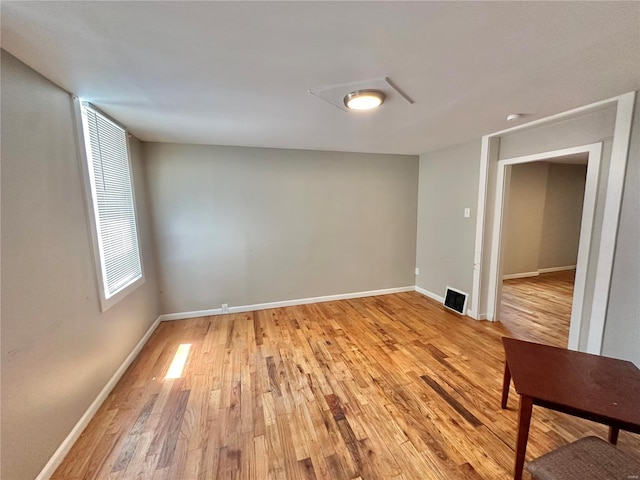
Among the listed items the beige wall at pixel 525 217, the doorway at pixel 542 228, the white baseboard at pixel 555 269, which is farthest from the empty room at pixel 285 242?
the white baseboard at pixel 555 269

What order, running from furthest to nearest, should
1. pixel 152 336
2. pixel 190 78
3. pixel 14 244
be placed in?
pixel 152 336, pixel 190 78, pixel 14 244

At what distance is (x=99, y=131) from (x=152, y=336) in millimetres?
2234

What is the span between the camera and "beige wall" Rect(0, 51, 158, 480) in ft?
4.16

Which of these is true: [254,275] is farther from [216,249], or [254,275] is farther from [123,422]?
[123,422]

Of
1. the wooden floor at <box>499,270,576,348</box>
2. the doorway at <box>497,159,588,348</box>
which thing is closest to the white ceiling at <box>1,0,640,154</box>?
the wooden floor at <box>499,270,576,348</box>

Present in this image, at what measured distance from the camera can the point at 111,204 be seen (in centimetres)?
233

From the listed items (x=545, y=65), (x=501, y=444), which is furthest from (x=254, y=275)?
(x=545, y=65)

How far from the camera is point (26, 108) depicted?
142 centimetres

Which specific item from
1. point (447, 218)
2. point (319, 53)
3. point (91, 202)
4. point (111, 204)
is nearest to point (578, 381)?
point (319, 53)

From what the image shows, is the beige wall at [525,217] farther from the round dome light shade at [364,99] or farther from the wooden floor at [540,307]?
the round dome light shade at [364,99]

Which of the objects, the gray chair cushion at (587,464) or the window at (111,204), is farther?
the window at (111,204)

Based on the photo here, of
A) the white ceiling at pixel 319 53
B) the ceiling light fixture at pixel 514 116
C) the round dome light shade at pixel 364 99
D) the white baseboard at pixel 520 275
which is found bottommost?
the white baseboard at pixel 520 275

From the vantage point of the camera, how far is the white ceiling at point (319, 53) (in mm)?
1060

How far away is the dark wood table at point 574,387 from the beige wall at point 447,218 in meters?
1.98
